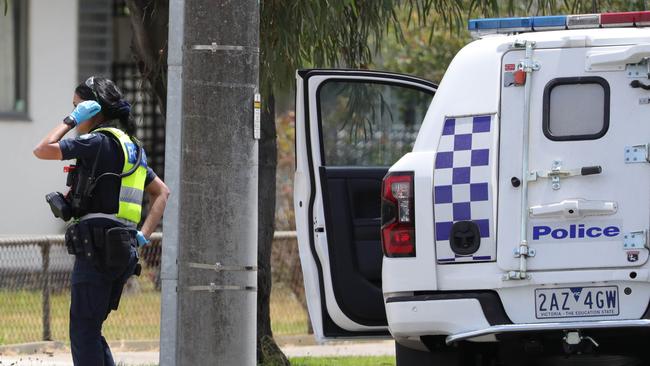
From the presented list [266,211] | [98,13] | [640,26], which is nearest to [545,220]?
[640,26]

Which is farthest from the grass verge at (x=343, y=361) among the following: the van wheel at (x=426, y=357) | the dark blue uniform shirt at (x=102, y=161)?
the dark blue uniform shirt at (x=102, y=161)

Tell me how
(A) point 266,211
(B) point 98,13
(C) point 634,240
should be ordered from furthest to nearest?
1. (B) point 98,13
2. (A) point 266,211
3. (C) point 634,240

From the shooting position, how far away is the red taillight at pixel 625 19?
21.7 ft

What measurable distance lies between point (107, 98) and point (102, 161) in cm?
39

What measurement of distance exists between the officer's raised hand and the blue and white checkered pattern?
181 cm

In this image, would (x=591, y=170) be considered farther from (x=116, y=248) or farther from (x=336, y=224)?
(x=116, y=248)

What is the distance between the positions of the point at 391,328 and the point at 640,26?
180 cm

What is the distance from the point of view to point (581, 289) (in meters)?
6.35

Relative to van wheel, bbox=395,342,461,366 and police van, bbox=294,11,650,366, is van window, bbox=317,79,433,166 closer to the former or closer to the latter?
police van, bbox=294,11,650,366

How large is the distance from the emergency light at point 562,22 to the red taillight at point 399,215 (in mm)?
812

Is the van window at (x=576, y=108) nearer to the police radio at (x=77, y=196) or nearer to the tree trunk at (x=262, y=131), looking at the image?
the police radio at (x=77, y=196)

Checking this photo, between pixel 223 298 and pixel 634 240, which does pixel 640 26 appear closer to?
pixel 634 240

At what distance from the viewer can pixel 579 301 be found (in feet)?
20.8

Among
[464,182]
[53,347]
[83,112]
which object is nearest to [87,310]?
[83,112]
